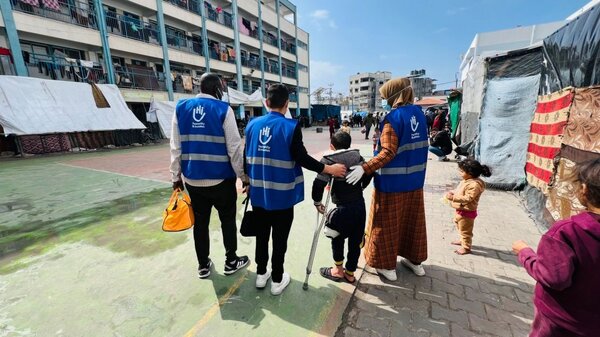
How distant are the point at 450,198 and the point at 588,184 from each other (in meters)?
1.88

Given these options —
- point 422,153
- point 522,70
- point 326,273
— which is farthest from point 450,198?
point 522,70

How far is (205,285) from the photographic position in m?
2.47

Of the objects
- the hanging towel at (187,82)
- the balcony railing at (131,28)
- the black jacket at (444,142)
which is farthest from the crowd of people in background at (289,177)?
the hanging towel at (187,82)

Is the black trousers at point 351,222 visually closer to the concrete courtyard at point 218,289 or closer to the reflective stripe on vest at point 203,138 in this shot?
the concrete courtyard at point 218,289

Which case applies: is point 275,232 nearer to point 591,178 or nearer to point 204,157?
point 204,157

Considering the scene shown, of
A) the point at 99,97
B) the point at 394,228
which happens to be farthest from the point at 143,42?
the point at 394,228

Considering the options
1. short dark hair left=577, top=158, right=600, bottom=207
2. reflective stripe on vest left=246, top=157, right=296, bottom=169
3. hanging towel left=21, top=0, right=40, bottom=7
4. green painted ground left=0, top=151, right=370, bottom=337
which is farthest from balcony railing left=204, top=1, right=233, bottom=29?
short dark hair left=577, top=158, right=600, bottom=207

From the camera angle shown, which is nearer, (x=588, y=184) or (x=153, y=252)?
(x=588, y=184)

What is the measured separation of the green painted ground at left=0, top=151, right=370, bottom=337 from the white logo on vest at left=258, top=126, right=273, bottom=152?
4.15 feet

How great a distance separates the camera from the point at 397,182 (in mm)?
2277

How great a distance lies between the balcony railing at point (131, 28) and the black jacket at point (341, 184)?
18.3 m

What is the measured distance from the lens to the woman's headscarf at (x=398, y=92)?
7.42 ft

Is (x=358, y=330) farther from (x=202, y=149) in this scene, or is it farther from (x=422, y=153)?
(x=202, y=149)

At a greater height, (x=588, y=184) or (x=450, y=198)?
(x=588, y=184)
